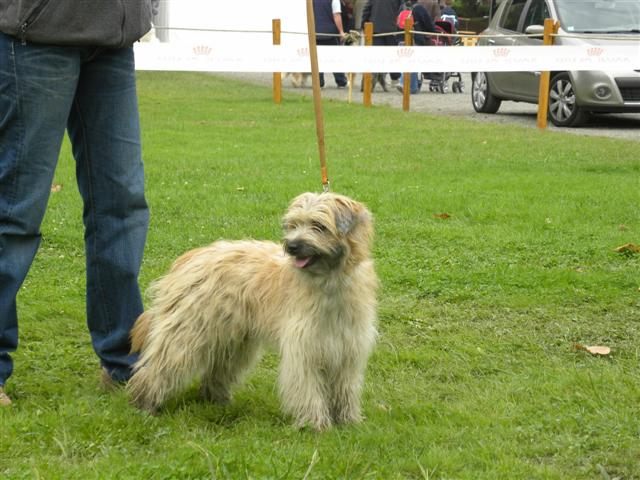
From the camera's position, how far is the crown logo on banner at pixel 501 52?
14984mm

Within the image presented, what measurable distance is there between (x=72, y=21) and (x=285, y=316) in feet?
4.94

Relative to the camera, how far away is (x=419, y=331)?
18.1 ft

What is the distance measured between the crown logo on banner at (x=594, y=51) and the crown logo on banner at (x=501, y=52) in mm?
1296

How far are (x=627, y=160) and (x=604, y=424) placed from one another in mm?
7585

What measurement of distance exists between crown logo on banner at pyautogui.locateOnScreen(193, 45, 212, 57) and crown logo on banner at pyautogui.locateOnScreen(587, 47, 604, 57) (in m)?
5.81

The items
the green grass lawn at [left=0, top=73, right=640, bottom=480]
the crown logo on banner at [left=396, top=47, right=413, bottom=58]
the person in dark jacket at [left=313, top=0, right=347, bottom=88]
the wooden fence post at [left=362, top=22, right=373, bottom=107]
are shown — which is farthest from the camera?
the person in dark jacket at [left=313, top=0, right=347, bottom=88]

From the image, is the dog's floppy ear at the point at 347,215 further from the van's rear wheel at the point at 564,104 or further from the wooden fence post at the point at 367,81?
the wooden fence post at the point at 367,81

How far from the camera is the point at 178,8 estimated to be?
27391 mm

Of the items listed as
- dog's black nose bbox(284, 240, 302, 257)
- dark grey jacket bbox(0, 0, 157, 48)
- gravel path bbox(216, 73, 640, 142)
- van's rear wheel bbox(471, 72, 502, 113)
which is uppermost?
dark grey jacket bbox(0, 0, 157, 48)

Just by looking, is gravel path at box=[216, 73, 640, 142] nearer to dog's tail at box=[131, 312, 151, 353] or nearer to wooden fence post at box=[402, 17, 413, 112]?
wooden fence post at box=[402, 17, 413, 112]

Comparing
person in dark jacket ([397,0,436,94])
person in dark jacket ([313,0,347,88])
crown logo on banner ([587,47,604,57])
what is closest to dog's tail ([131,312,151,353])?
crown logo on banner ([587,47,604,57])

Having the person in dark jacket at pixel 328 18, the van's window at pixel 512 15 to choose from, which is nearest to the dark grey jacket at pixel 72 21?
the van's window at pixel 512 15

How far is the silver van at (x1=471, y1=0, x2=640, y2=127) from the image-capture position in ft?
47.3

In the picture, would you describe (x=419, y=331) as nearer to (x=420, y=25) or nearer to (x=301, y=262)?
(x=301, y=262)
